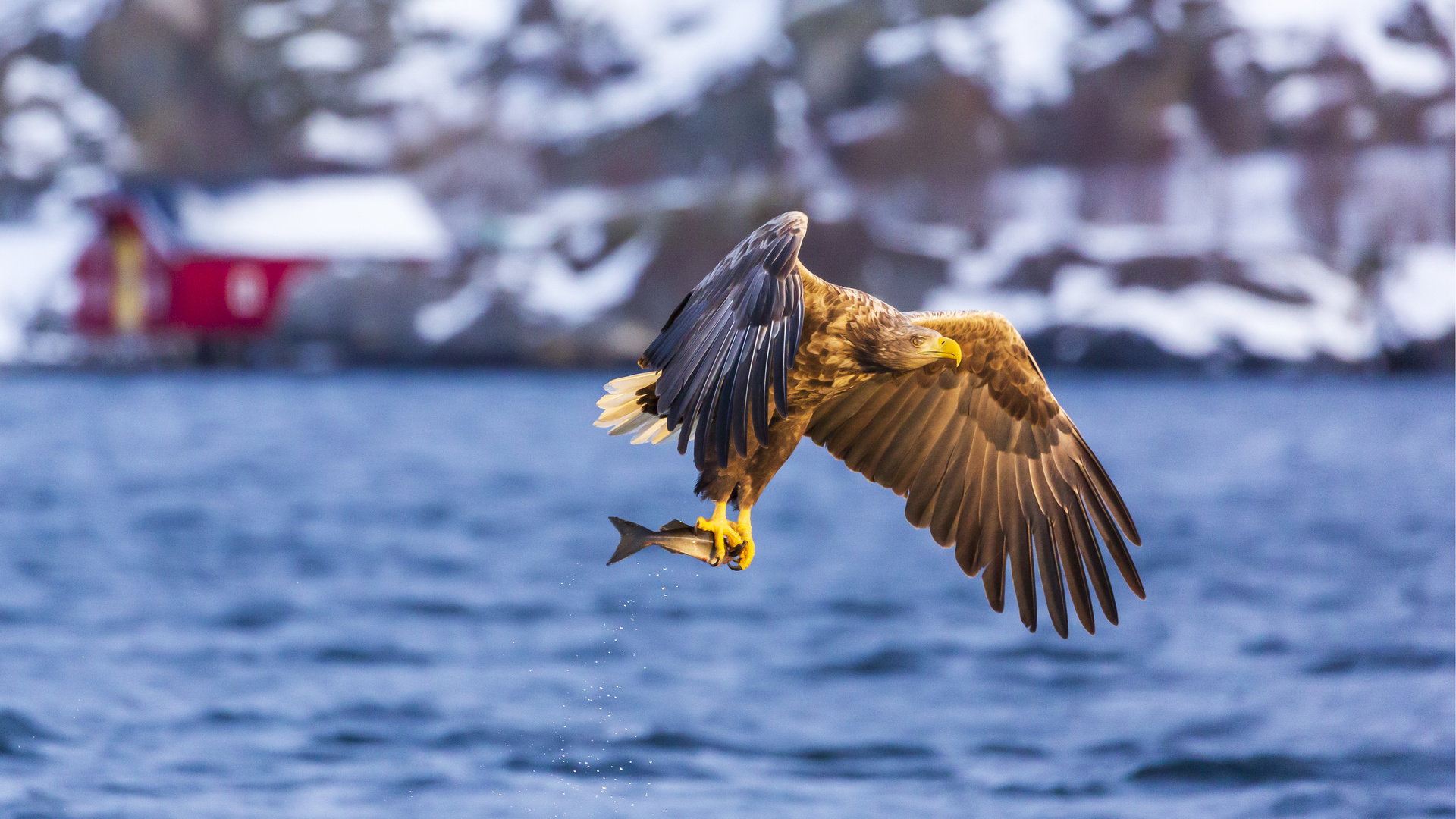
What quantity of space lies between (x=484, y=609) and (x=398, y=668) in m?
3.39

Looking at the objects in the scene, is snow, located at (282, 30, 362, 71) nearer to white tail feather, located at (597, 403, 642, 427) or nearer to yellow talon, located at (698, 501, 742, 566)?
white tail feather, located at (597, 403, 642, 427)

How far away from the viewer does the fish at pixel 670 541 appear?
4.48 metres

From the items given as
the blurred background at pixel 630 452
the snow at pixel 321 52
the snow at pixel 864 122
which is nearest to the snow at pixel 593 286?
the blurred background at pixel 630 452

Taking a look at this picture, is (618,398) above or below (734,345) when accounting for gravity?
above

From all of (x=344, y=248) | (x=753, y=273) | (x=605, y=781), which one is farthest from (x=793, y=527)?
(x=753, y=273)

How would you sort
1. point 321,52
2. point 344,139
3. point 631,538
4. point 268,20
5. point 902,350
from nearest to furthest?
point 631,538 < point 902,350 < point 344,139 < point 321,52 < point 268,20

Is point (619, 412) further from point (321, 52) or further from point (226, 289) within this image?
point (321, 52)

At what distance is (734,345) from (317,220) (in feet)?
123

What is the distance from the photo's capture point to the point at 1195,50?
66.5 meters

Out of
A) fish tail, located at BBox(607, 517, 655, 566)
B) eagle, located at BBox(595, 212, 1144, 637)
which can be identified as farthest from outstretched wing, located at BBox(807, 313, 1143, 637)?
fish tail, located at BBox(607, 517, 655, 566)

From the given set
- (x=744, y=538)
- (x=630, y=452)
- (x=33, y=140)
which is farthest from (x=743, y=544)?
(x=33, y=140)

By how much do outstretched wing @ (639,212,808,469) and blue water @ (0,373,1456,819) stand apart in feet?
19.0

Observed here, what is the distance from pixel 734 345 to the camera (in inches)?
163

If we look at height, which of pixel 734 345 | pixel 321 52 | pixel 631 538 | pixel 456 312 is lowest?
pixel 631 538
